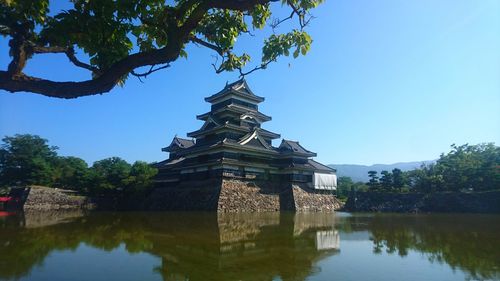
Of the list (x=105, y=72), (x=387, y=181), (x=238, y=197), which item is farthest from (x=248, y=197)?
(x=105, y=72)

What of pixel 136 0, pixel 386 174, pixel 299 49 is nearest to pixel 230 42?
pixel 299 49

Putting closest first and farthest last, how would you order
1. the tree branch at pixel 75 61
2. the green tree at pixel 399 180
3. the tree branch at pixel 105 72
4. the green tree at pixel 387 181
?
the tree branch at pixel 105 72, the tree branch at pixel 75 61, the green tree at pixel 399 180, the green tree at pixel 387 181

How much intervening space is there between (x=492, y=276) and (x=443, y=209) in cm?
2352

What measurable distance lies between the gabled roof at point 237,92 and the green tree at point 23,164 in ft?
58.7

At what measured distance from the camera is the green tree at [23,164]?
107 feet

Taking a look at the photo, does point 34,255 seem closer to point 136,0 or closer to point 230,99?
point 136,0

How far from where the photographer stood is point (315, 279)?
18.9 feet

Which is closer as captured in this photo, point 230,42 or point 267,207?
point 230,42

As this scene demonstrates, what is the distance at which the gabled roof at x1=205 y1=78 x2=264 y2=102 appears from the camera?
31.9 meters

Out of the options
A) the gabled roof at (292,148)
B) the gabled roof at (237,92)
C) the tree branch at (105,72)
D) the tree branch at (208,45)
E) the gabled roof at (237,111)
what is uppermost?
the gabled roof at (237,92)

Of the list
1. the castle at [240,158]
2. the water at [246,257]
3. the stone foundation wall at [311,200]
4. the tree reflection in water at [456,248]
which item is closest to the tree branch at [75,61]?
the water at [246,257]

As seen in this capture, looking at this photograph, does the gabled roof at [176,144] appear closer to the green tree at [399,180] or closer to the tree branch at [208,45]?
the green tree at [399,180]

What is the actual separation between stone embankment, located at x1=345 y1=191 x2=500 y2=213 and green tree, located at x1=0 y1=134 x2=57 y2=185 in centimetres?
3018

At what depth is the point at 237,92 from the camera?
32.0 metres
